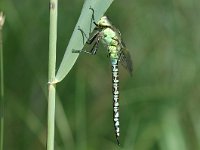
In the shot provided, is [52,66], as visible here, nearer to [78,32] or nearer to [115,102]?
[78,32]

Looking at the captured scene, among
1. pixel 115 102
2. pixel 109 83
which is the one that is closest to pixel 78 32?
pixel 115 102

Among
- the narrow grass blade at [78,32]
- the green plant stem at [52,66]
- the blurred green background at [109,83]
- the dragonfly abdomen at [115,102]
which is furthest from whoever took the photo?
the blurred green background at [109,83]

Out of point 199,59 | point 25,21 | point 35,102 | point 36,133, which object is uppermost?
point 25,21

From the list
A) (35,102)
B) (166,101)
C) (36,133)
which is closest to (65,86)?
(35,102)

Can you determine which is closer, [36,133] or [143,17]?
[36,133]

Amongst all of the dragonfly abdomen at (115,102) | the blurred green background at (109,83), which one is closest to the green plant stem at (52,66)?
the dragonfly abdomen at (115,102)

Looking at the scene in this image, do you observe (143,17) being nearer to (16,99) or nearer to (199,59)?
(199,59)

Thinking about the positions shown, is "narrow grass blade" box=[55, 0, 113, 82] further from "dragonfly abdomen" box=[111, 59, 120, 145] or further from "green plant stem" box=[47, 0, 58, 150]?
"dragonfly abdomen" box=[111, 59, 120, 145]

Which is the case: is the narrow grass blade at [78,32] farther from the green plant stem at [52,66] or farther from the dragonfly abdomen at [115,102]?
the dragonfly abdomen at [115,102]
